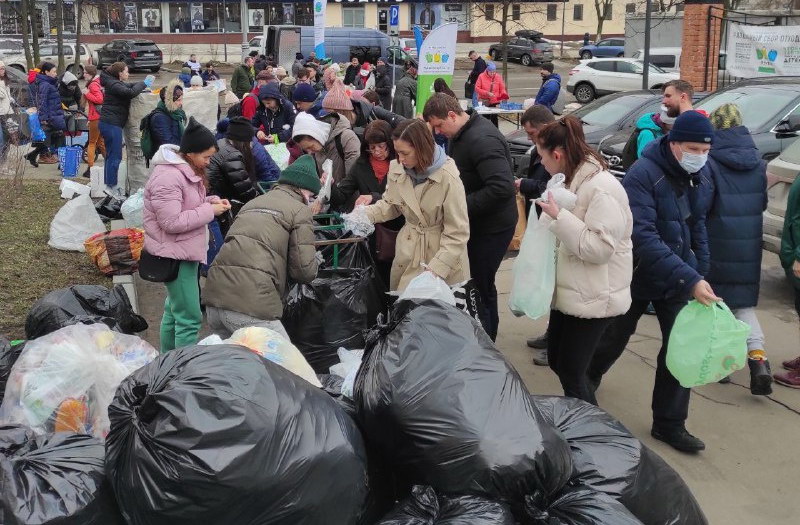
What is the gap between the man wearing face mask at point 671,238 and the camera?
4.00m

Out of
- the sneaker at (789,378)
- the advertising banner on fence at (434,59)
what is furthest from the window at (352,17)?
the sneaker at (789,378)

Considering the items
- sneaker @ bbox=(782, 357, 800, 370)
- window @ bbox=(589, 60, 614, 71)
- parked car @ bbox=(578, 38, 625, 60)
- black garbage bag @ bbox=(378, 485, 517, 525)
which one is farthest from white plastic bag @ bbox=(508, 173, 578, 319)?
parked car @ bbox=(578, 38, 625, 60)

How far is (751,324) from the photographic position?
498 cm

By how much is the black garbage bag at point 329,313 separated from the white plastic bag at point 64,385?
4.70 ft

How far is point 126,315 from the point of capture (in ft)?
16.4

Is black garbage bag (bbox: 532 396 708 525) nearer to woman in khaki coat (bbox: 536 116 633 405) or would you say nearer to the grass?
woman in khaki coat (bbox: 536 116 633 405)

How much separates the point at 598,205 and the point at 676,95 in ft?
7.70

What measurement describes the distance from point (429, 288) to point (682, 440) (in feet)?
4.86

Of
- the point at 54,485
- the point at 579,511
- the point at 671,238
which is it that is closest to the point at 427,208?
the point at 671,238

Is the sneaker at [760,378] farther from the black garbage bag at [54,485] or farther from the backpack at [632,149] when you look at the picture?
the black garbage bag at [54,485]

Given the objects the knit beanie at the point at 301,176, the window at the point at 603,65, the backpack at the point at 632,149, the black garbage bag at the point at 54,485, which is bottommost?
the black garbage bag at the point at 54,485

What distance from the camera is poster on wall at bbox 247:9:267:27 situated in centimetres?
4941

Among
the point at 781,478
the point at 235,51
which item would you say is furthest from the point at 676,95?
the point at 235,51

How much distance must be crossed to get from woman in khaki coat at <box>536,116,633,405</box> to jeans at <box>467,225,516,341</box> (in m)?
0.97
